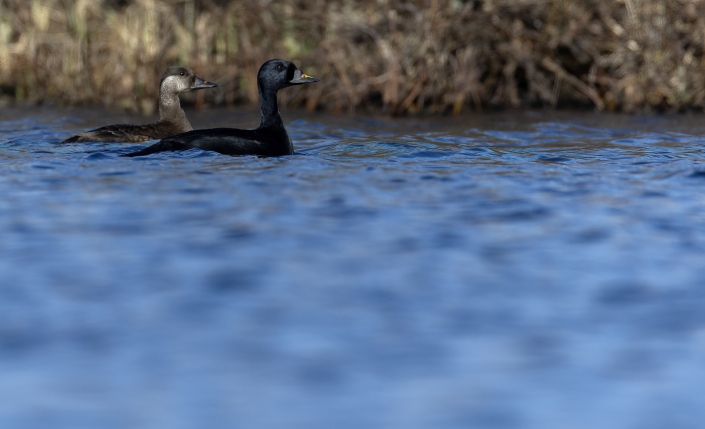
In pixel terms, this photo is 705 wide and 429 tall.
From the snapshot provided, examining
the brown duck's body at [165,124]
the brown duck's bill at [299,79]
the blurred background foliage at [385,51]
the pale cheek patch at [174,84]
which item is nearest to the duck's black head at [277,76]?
the brown duck's bill at [299,79]

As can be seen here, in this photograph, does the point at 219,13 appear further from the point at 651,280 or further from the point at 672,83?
the point at 651,280

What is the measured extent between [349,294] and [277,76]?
5563 mm

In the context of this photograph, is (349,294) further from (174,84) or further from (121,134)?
(174,84)

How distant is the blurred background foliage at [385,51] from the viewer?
1384 centimetres

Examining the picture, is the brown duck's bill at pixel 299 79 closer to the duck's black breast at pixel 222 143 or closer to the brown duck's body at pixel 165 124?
the duck's black breast at pixel 222 143

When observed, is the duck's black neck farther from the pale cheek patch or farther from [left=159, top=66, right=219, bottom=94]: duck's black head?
the pale cheek patch

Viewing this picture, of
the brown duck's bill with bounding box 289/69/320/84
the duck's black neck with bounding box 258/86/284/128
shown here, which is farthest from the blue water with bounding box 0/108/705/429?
the brown duck's bill with bounding box 289/69/320/84

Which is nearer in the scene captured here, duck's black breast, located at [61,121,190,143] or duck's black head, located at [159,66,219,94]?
duck's black breast, located at [61,121,190,143]

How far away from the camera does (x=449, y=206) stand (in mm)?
6355

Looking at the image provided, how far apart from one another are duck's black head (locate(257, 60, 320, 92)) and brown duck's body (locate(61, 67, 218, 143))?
115 cm

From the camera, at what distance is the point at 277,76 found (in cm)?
960

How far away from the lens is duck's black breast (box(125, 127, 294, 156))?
8.17 metres

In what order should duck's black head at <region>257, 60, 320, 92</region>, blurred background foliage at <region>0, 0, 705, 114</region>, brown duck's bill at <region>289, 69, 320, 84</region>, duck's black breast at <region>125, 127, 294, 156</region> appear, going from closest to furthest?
duck's black breast at <region>125, 127, 294, 156</region>
duck's black head at <region>257, 60, 320, 92</region>
brown duck's bill at <region>289, 69, 320, 84</region>
blurred background foliage at <region>0, 0, 705, 114</region>

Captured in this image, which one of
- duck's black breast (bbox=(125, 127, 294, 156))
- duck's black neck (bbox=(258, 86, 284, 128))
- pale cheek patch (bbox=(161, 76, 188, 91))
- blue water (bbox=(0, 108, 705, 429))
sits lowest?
blue water (bbox=(0, 108, 705, 429))
